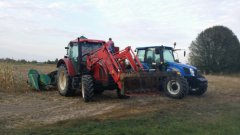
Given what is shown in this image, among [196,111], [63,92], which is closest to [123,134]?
[196,111]

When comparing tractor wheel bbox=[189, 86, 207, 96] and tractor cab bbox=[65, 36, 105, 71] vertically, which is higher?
tractor cab bbox=[65, 36, 105, 71]

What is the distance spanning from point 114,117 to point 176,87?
4546 millimetres

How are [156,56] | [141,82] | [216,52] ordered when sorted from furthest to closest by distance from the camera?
[216,52], [156,56], [141,82]

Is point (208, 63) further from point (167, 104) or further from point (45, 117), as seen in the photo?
point (45, 117)

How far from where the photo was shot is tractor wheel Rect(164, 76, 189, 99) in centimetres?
1199

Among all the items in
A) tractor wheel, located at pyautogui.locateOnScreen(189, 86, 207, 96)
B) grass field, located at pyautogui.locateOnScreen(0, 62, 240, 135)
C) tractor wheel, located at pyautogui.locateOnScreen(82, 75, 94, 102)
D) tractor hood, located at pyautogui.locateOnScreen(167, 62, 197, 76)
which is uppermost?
tractor hood, located at pyautogui.locateOnScreen(167, 62, 197, 76)

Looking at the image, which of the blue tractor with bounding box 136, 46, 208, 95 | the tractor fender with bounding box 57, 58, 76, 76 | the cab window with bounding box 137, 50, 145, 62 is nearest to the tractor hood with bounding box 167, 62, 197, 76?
the blue tractor with bounding box 136, 46, 208, 95

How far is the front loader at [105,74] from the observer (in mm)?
10938

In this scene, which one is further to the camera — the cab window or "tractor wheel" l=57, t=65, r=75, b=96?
the cab window

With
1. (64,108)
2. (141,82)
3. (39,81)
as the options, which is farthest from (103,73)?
(39,81)

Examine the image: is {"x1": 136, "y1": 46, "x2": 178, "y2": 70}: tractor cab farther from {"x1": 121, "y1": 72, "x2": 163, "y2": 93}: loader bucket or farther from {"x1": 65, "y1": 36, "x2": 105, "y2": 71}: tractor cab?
{"x1": 65, "y1": 36, "x2": 105, "y2": 71}: tractor cab

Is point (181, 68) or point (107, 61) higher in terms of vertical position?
point (107, 61)

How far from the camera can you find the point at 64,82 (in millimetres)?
13281

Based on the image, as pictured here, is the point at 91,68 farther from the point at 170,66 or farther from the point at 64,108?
the point at 170,66
